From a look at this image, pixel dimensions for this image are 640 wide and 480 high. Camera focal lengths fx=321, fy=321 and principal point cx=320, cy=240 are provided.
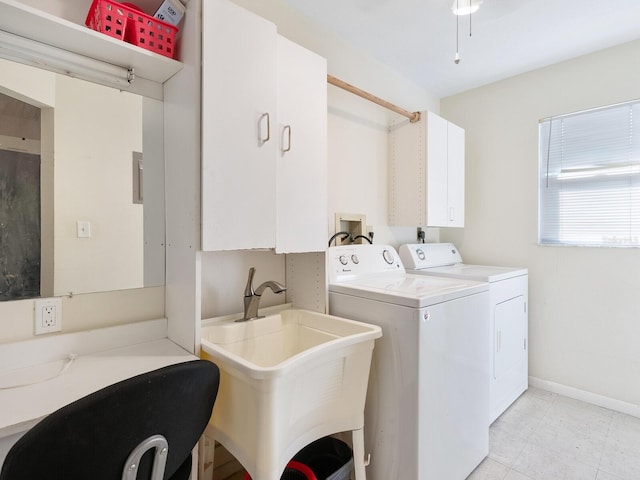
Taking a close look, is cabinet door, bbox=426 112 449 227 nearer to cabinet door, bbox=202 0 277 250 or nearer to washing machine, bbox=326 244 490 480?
washing machine, bbox=326 244 490 480

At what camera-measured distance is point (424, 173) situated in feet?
7.95

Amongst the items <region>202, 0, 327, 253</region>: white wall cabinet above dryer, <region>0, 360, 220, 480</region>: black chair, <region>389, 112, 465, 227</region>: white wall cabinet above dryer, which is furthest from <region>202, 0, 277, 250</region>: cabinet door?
<region>389, 112, 465, 227</region>: white wall cabinet above dryer

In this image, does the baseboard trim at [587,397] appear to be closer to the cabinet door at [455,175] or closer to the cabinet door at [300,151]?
the cabinet door at [455,175]

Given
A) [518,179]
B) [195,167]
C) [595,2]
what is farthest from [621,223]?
[195,167]

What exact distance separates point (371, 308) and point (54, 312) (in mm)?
1255

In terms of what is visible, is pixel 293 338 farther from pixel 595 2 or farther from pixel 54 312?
pixel 595 2

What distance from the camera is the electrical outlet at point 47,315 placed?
114 centimetres

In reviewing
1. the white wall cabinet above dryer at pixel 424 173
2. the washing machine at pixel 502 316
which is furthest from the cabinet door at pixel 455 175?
the washing machine at pixel 502 316

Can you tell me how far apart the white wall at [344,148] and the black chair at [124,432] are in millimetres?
762

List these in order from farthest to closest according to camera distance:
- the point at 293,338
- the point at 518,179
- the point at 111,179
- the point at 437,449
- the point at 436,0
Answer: the point at 518,179, the point at 436,0, the point at 293,338, the point at 437,449, the point at 111,179

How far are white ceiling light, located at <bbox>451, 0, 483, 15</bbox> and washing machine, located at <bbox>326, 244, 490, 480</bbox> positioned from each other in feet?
5.09

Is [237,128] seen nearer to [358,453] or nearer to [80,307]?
[80,307]

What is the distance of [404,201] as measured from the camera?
8.32 feet

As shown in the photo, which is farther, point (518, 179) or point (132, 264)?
point (518, 179)
